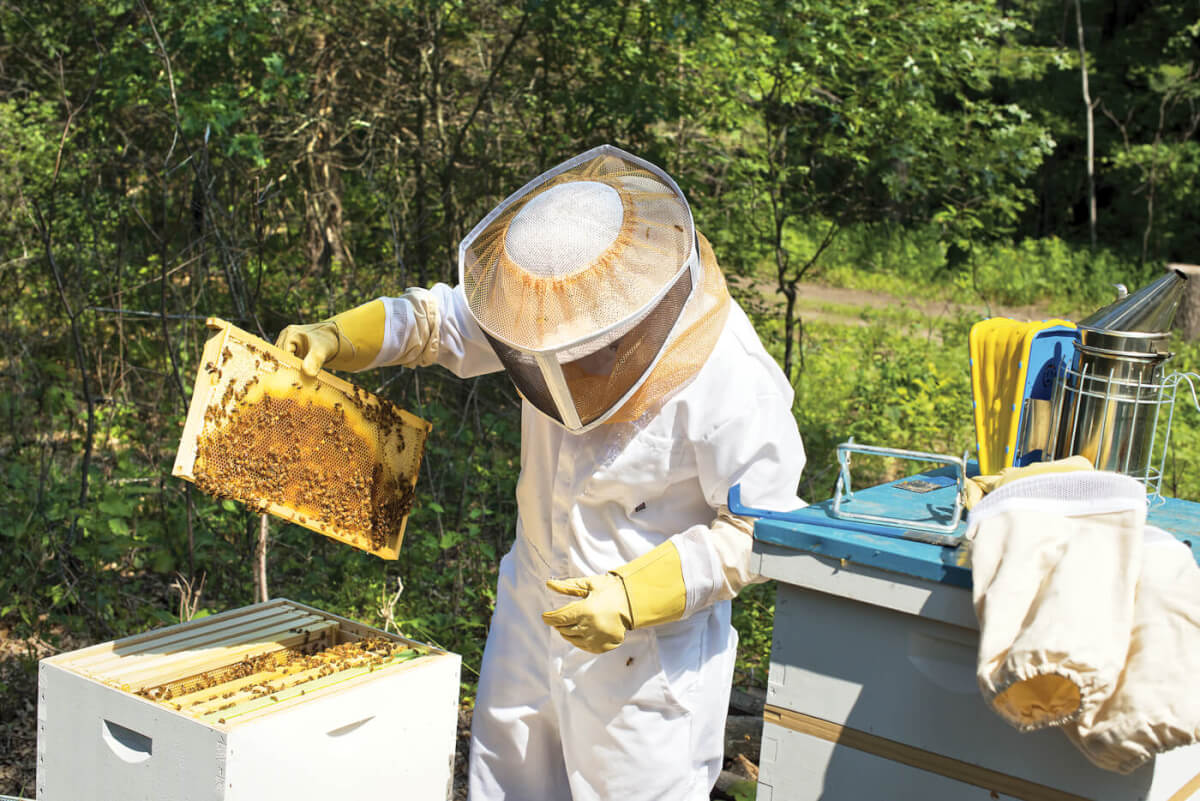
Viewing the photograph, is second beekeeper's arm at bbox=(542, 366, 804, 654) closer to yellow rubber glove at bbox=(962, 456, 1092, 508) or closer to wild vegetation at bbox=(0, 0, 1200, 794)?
yellow rubber glove at bbox=(962, 456, 1092, 508)

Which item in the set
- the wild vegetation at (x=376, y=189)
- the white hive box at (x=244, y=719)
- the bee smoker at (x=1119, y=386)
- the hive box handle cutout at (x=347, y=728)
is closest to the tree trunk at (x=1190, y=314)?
the wild vegetation at (x=376, y=189)

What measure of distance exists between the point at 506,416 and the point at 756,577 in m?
3.27

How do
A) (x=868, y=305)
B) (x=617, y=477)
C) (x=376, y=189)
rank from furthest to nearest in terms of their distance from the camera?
(x=868, y=305)
(x=376, y=189)
(x=617, y=477)

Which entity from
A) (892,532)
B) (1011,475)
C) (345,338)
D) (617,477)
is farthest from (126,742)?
(1011,475)

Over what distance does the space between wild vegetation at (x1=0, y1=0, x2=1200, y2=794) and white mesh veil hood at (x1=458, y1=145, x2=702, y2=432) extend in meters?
2.06

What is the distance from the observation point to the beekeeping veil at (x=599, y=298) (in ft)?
6.45

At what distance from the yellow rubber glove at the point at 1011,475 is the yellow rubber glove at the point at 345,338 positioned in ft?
4.53

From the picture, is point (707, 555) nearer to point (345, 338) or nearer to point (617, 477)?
point (617, 477)

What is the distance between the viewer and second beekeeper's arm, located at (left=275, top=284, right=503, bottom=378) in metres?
2.46

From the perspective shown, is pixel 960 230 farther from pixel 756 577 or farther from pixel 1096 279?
pixel 1096 279

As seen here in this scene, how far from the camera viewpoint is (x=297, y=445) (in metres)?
2.38

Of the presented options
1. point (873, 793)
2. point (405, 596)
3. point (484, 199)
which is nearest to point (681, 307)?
point (873, 793)

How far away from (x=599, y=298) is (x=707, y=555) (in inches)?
Answer: 22.1

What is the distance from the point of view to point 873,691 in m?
1.78
